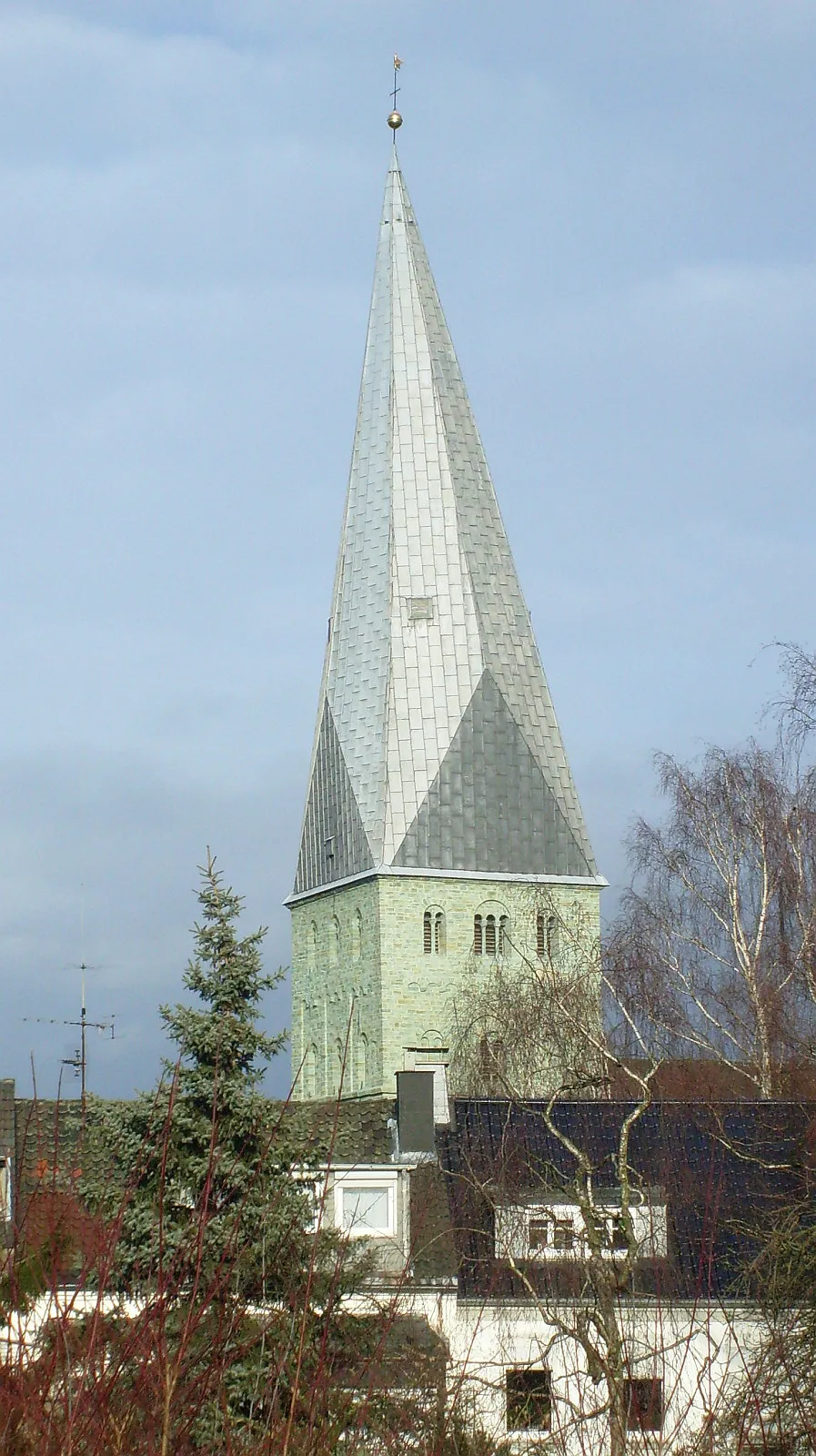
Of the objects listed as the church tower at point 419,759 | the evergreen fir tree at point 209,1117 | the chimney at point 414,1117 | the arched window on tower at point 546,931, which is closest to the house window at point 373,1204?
the chimney at point 414,1117

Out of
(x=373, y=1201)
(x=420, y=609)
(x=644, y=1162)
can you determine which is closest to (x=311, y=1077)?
(x=420, y=609)

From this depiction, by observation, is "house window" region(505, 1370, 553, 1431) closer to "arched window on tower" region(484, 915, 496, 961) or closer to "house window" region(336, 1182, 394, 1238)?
"house window" region(336, 1182, 394, 1238)

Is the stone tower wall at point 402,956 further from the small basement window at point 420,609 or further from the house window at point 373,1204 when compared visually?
the house window at point 373,1204

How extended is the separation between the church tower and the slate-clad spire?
66 mm

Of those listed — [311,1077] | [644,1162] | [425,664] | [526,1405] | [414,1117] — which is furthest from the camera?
[311,1077]

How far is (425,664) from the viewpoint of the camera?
73.8 meters

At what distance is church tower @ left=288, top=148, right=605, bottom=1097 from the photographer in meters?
71.4

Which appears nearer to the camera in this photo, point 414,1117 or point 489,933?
point 414,1117

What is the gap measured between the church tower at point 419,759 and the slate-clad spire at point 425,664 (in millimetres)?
66

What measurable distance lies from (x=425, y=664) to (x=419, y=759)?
342 centimetres

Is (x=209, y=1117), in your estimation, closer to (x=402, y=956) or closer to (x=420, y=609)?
(x=402, y=956)

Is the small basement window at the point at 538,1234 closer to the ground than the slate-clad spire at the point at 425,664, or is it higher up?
closer to the ground

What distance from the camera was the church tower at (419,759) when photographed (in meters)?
71.4

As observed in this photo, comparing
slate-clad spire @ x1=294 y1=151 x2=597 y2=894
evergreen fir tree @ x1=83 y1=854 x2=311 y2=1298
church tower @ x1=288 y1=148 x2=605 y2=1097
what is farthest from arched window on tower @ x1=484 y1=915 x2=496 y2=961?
evergreen fir tree @ x1=83 y1=854 x2=311 y2=1298
